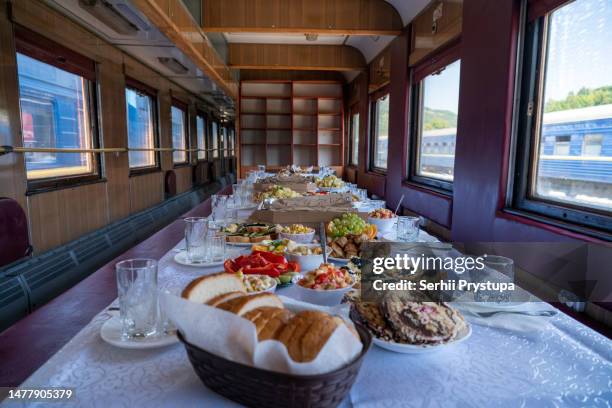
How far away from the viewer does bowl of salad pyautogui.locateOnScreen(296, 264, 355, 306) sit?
3.50ft

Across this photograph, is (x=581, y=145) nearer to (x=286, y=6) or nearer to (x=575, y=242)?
(x=575, y=242)

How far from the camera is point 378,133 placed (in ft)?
25.3

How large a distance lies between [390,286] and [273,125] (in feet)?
28.8

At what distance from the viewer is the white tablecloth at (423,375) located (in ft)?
2.34

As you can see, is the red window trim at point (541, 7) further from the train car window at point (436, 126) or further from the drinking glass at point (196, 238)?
the drinking glass at point (196, 238)

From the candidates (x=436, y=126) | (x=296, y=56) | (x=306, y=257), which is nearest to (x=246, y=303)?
(x=306, y=257)

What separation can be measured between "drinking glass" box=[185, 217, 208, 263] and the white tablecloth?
61 centimetres

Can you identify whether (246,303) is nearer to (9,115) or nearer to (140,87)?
(9,115)

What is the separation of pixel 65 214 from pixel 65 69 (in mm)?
1373

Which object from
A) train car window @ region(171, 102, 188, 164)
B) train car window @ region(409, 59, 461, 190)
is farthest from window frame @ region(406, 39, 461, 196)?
train car window @ region(171, 102, 188, 164)

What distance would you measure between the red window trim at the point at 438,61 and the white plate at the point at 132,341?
3.78 metres

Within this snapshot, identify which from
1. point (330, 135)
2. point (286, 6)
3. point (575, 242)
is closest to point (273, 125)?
point (330, 135)

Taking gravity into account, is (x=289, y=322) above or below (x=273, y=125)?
below

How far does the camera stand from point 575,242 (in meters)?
2.08
